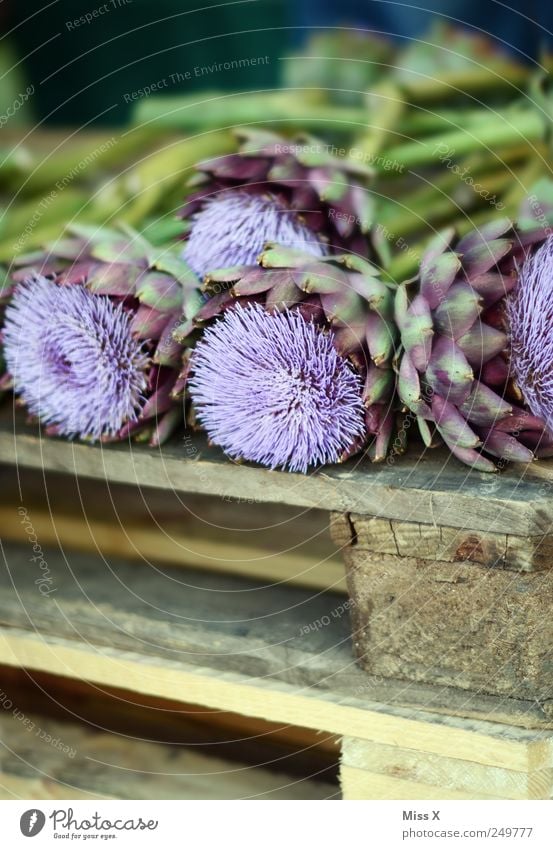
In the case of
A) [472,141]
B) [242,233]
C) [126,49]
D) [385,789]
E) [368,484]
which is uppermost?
[126,49]

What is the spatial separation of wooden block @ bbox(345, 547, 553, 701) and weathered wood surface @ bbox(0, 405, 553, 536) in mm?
26

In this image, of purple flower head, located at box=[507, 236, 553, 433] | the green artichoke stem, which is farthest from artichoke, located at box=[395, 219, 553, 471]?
the green artichoke stem

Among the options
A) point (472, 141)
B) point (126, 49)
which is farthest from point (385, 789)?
point (126, 49)

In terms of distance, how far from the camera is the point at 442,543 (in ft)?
1.27

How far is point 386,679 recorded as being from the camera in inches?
16.8

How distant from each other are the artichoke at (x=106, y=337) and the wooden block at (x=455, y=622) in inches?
4.8

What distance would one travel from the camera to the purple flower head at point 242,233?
1.50 feet

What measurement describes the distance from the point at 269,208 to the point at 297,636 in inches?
8.3

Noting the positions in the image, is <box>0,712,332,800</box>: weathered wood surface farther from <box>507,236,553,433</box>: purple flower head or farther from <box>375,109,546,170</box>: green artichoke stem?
<box>375,109,546,170</box>: green artichoke stem

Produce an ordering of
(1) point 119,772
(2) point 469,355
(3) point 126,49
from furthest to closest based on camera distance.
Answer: (3) point 126,49 < (1) point 119,772 < (2) point 469,355

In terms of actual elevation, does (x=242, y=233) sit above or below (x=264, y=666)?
above

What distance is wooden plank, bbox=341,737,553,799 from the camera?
0.40 m

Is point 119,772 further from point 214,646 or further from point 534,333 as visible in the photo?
point 534,333
